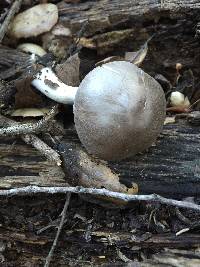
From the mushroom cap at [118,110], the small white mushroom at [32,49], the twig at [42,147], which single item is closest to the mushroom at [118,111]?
the mushroom cap at [118,110]

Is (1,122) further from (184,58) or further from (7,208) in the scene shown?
(184,58)

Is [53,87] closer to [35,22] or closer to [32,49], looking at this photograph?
[32,49]

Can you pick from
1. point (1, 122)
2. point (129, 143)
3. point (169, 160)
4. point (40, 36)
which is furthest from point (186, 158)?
point (40, 36)

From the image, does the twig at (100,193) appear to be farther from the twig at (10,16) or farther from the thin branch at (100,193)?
the twig at (10,16)

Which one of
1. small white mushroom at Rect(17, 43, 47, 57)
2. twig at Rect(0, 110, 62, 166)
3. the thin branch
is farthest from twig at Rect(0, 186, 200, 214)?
small white mushroom at Rect(17, 43, 47, 57)

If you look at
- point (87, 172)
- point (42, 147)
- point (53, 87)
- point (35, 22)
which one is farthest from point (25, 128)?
point (35, 22)

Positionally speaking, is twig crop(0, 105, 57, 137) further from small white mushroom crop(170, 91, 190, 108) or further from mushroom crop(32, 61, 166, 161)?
small white mushroom crop(170, 91, 190, 108)

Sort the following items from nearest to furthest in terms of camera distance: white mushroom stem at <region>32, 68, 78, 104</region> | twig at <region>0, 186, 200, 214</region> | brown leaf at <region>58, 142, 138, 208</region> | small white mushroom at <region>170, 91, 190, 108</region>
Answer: twig at <region>0, 186, 200, 214</region> < brown leaf at <region>58, 142, 138, 208</region> < white mushroom stem at <region>32, 68, 78, 104</region> < small white mushroom at <region>170, 91, 190, 108</region>
